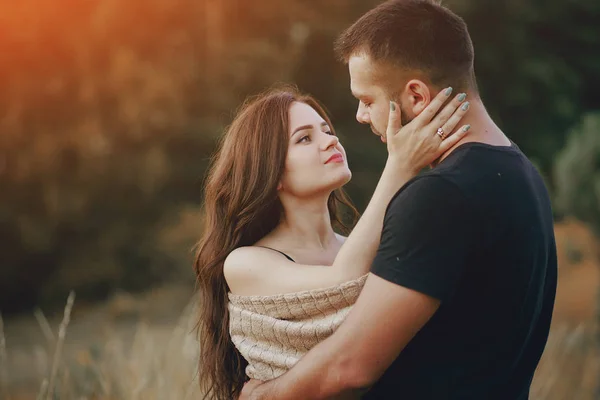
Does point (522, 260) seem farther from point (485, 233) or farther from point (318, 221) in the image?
point (318, 221)

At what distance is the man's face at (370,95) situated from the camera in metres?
2.22

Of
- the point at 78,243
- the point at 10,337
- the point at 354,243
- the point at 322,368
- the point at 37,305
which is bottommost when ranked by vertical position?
the point at 10,337

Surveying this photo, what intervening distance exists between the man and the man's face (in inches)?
1.5

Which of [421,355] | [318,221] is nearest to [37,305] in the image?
[318,221]

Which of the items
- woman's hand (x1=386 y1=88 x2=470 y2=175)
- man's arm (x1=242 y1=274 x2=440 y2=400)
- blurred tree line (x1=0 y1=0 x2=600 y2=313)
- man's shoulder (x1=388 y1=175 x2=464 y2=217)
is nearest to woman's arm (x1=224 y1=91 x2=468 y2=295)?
woman's hand (x1=386 y1=88 x2=470 y2=175)

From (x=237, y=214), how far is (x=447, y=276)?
106 centimetres

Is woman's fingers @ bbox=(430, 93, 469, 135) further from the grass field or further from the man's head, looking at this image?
the grass field

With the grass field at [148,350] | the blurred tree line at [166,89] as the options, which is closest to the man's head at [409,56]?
the grass field at [148,350]

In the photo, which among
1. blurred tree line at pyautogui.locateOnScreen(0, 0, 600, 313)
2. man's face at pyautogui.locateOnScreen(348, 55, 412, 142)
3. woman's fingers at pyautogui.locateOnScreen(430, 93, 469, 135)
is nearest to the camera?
woman's fingers at pyautogui.locateOnScreen(430, 93, 469, 135)

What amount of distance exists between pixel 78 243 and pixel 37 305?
1.46 meters

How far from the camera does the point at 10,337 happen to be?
12234 mm

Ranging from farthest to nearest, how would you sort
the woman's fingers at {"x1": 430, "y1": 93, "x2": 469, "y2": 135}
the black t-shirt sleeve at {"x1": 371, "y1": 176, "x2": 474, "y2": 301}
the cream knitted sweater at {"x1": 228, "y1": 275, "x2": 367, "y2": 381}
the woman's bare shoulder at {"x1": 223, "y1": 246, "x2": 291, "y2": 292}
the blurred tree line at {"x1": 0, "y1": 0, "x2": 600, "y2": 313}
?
the blurred tree line at {"x1": 0, "y1": 0, "x2": 600, "y2": 313} < the woman's bare shoulder at {"x1": 223, "y1": 246, "x2": 291, "y2": 292} < the cream knitted sweater at {"x1": 228, "y1": 275, "x2": 367, "y2": 381} < the woman's fingers at {"x1": 430, "y1": 93, "x2": 469, "y2": 135} < the black t-shirt sleeve at {"x1": 371, "y1": 176, "x2": 474, "y2": 301}

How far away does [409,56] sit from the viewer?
85.4 inches

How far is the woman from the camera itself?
238 cm
